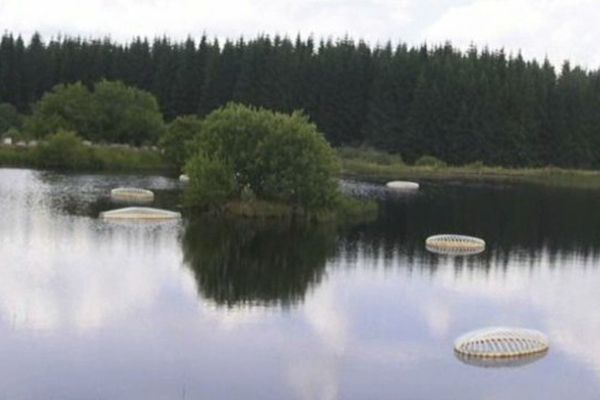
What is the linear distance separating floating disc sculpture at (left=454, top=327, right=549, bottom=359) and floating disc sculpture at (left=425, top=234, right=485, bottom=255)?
692 inches

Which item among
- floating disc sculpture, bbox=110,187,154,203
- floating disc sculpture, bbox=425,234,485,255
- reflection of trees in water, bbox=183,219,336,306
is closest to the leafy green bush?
floating disc sculpture, bbox=110,187,154,203

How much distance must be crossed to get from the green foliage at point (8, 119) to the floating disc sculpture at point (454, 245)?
72.5 meters

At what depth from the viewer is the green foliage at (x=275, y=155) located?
56844 mm

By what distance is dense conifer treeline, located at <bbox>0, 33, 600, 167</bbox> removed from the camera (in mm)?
115875

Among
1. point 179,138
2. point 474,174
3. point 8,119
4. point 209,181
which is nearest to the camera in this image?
point 209,181

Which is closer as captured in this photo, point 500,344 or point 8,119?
point 500,344

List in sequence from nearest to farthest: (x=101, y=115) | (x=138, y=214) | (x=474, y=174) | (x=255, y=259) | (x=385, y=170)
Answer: (x=255, y=259) → (x=138, y=214) → (x=101, y=115) → (x=385, y=170) → (x=474, y=174)

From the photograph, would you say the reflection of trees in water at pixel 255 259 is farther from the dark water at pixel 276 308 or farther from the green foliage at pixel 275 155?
the green foliage at pixel 275 155

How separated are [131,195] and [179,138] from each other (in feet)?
93.5

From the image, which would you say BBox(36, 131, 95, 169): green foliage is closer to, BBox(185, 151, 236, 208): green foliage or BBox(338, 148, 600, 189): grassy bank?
BBox(338, 148, 600, 189): grassy bank

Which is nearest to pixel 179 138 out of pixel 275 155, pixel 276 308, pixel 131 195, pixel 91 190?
pixel 91 190

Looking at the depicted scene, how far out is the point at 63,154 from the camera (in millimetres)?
90250

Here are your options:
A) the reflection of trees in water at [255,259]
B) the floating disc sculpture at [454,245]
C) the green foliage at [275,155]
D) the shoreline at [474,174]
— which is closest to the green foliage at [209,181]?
the green foliage at [275,155]

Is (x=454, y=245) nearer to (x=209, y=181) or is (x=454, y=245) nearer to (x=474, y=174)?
(x=209, y=181)
